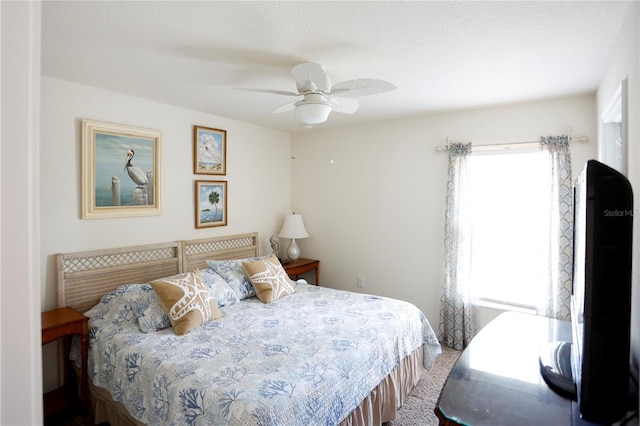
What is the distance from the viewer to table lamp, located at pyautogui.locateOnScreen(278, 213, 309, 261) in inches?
177

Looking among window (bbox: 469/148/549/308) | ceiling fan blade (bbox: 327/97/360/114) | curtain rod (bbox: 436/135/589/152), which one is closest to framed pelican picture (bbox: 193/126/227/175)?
ceiling fan blade (bbox: 327/97/360/114)

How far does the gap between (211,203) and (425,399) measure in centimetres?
280

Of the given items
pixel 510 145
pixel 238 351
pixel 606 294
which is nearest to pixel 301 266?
pixel 238 351

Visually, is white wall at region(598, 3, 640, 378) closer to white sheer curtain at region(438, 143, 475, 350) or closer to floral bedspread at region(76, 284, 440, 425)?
floral bedspread at region(76, 284, 440, 425)

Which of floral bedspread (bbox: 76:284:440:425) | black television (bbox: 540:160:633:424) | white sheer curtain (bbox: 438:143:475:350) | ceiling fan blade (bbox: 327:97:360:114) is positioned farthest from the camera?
white sheer curtain (bbox: 438:143:475:350)

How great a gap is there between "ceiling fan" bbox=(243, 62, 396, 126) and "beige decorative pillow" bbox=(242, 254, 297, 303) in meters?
1.53

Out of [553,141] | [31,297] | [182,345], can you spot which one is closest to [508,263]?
[553,141]

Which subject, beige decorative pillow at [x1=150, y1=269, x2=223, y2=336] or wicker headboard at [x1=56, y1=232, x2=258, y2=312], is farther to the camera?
wicker headboard at [x1=56, y1=232, x2=258, y2=312]

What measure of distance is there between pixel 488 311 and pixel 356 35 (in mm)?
2954

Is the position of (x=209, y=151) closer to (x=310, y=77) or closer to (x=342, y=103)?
(x=342, y=103)

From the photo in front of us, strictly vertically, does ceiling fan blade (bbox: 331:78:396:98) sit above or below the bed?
above

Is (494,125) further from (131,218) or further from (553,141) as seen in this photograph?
(131,218)

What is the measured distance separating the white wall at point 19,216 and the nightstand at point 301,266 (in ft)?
12.6

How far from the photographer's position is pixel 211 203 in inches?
153
